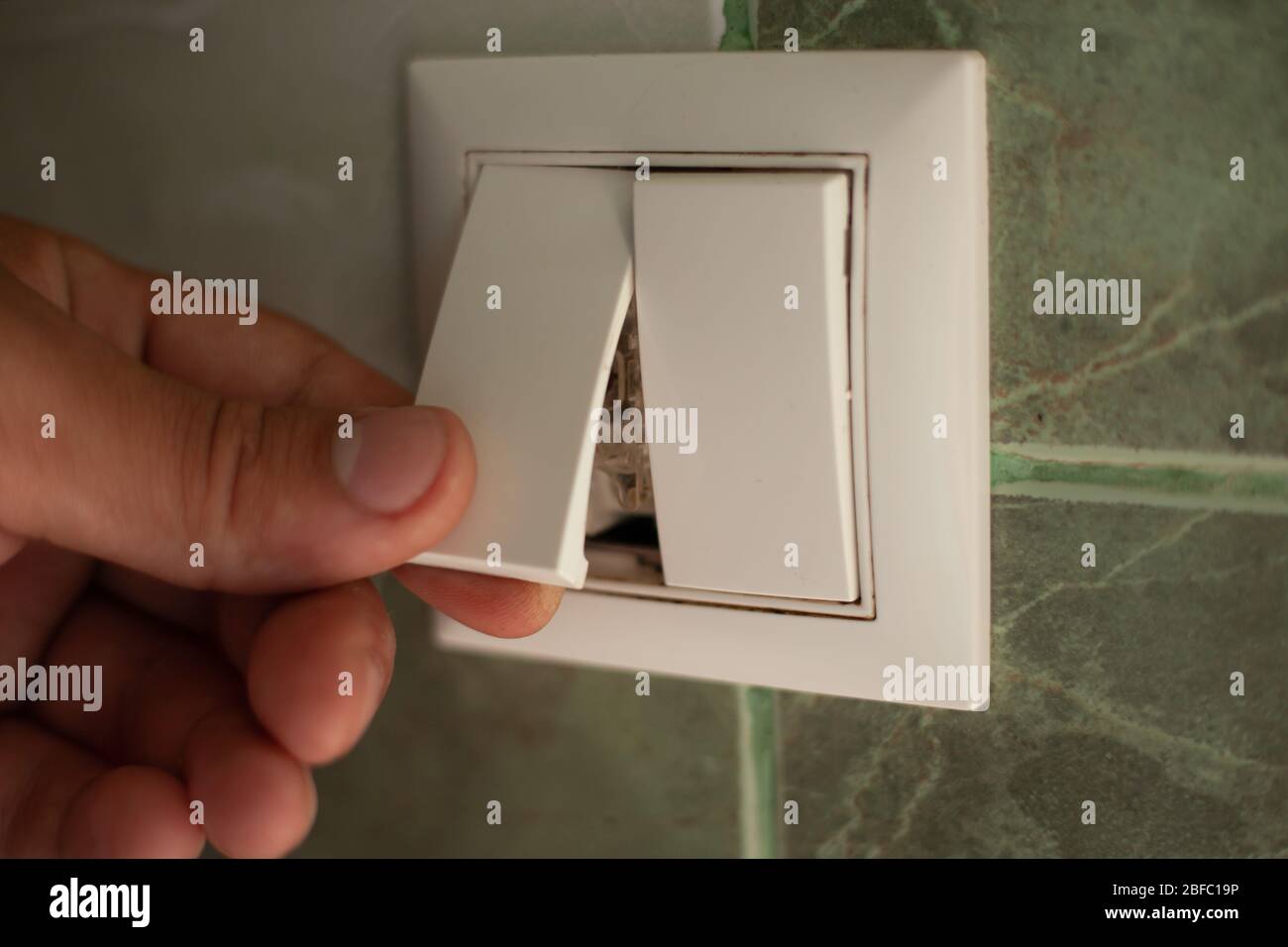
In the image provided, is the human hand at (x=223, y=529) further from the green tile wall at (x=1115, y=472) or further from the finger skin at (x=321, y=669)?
the green tile wall at (x=1115, y=472)

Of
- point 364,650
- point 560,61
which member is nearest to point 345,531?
point 364,650

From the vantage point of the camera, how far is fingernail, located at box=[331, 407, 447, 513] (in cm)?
30

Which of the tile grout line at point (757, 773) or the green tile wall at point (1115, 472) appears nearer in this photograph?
the green tile wall at point (1115, 472)

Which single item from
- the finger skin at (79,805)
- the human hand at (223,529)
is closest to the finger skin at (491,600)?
the human hand at (223,529)

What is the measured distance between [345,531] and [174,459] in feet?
0.19

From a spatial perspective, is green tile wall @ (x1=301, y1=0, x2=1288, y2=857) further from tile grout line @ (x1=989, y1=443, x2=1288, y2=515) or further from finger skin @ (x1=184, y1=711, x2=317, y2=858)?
finger skin @ (x1=184, y1=711, x2=317, y2=858)

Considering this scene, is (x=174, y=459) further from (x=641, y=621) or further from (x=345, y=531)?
(x=641, y=621)

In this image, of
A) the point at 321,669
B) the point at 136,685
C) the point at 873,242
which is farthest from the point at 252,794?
the point at 873,242

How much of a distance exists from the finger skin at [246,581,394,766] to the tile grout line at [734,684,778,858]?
17 centimetres

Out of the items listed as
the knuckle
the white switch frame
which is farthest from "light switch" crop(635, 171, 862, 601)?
the knuckle

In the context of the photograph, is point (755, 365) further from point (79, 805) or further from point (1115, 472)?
point (79, 805)

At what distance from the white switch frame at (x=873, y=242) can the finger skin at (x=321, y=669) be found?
10cm

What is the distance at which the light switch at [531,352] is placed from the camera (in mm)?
320

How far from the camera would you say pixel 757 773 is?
17.1 inches
